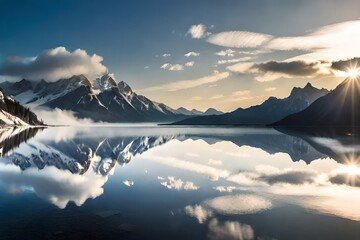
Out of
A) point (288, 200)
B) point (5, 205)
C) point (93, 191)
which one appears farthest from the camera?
point (93, 191)

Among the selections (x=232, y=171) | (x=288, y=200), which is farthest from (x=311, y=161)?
(x=288, y=200)

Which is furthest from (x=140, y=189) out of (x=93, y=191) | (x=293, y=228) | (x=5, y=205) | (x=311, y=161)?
(x=311, y=161)

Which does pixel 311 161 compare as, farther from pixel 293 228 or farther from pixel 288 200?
pixel 293 228

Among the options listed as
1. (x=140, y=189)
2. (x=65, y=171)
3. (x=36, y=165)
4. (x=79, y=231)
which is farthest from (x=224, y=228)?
(x=36, y=165)

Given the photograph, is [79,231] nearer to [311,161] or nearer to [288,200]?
[288,200]

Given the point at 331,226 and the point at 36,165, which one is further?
the point at 36,165

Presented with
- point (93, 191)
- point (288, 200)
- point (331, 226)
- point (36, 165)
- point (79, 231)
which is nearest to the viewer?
point (79, 231)

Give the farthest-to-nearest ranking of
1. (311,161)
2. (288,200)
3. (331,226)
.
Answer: (311,161) → (288,200) → (331,226)

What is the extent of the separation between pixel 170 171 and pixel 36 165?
79.7 feet

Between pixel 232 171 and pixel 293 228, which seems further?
pixel 232 171

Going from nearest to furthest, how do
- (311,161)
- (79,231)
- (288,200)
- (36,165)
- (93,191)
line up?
1. (79,231)
2. (288,200)
3. (93,191)
4. (36,165)
5. (311,161)

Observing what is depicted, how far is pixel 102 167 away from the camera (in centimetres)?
5806

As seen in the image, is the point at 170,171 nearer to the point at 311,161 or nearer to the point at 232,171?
the point at 232,171

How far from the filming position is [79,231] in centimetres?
2245
